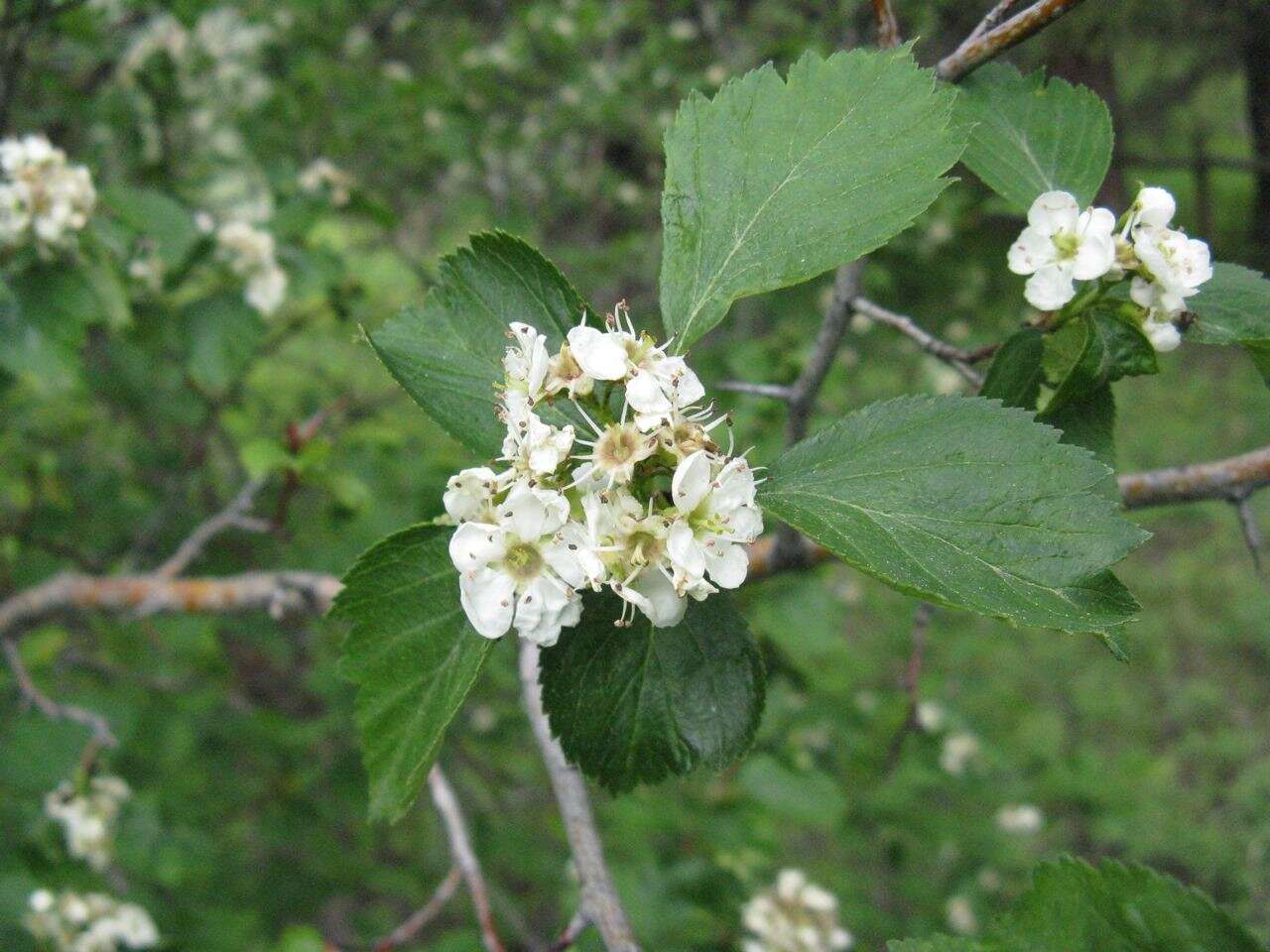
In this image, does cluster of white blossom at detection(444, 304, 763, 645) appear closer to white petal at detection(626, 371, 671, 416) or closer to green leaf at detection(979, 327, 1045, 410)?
white petal at detection(626, 371, 671, 416)

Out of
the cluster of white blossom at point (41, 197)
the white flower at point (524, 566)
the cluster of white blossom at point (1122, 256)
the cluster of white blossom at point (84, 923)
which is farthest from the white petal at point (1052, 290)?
the cluster of white blossom at point (84, 923)

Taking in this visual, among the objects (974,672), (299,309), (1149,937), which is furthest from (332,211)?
(974,672)

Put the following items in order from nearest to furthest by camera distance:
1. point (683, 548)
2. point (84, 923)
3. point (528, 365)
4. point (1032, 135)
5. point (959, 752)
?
point (683, 548), point (528, 365), point (1032, 135), point (84, 923), point (959, 752)

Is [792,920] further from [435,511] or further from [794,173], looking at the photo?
[794,173]

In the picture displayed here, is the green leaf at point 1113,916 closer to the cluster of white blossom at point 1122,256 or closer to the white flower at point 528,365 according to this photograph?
the cluster of white blossom at point 1122,256

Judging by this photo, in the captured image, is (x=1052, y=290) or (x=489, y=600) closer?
(x=489, y=600)

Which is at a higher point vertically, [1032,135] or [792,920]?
[1032,135]

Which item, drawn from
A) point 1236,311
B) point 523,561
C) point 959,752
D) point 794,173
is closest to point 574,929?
point 523,561
